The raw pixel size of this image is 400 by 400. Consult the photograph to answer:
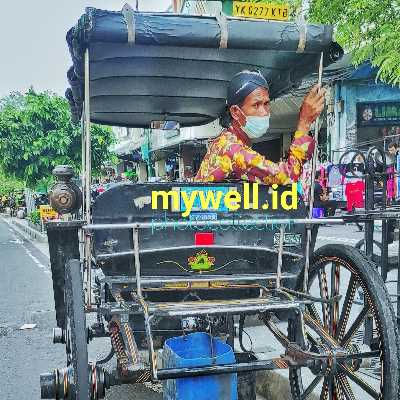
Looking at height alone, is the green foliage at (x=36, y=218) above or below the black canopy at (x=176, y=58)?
below

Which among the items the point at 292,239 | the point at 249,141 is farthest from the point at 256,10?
the point at 292,239

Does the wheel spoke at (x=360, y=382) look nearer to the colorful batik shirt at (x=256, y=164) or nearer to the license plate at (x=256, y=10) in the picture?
the colorful batik shirt at (x=256, y=164)

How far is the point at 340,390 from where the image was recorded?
2605mm

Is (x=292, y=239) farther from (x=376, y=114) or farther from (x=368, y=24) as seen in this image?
(x=376, y=114)

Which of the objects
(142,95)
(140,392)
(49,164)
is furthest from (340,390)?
(49,164)

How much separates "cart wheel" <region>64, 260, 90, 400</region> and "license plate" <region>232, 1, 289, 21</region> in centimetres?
168

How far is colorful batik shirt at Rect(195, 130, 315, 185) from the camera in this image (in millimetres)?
2957

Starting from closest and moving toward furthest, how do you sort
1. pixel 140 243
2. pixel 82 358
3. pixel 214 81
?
pixel 82 358 → pixel 140 243 → pixel 214 81

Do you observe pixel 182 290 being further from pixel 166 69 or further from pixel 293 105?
pixel 293 105

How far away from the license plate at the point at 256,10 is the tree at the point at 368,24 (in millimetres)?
3545

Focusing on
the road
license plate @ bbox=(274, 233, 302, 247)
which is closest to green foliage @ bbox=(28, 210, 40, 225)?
the road

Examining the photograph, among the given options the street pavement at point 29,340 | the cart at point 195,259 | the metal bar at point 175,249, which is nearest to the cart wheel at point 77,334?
the cart at point 195,259

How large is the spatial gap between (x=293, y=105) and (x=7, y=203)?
34.2 meters

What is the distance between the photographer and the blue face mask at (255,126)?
10.6ft
